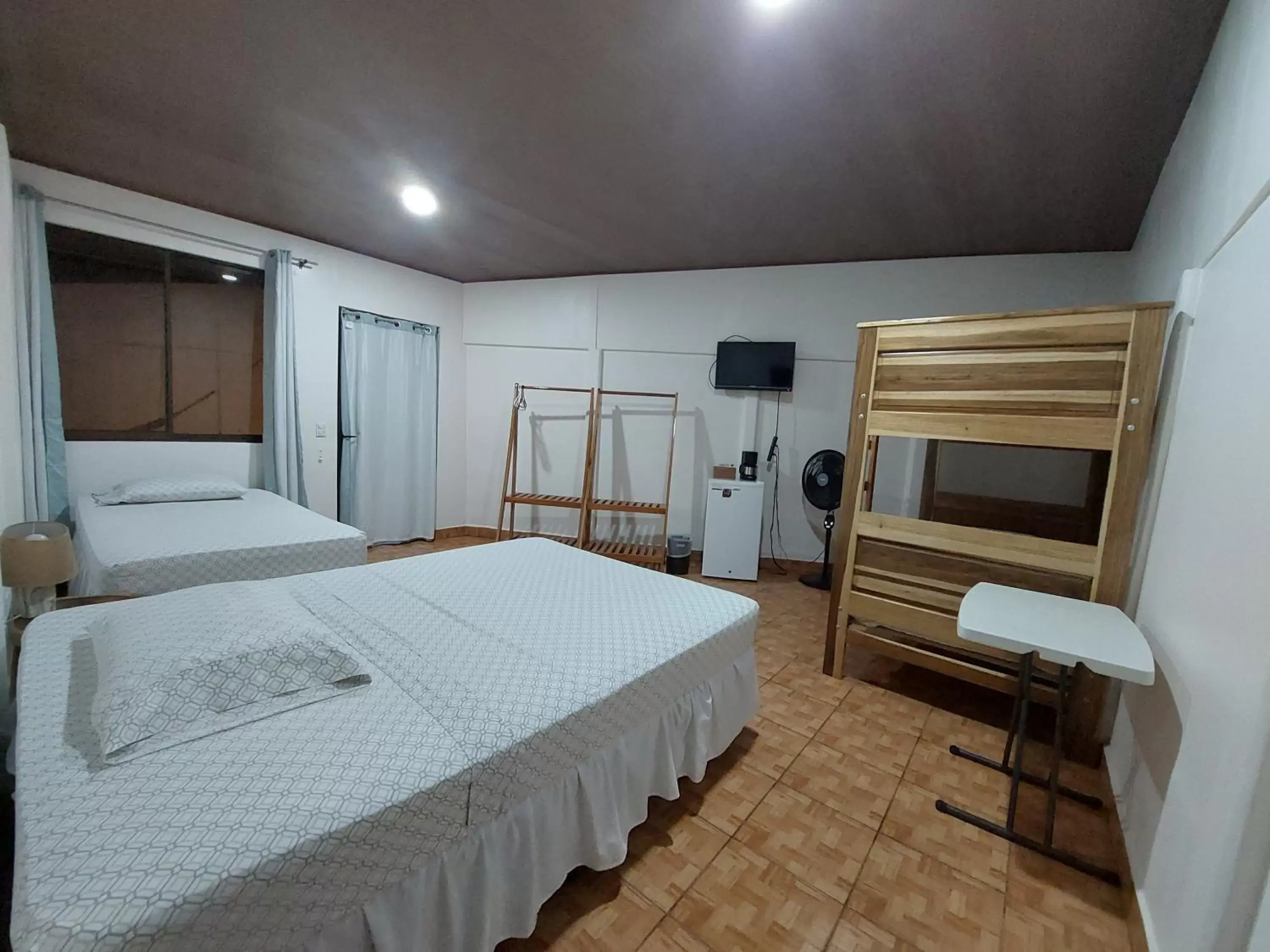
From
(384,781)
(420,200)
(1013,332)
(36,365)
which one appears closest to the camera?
(384,781)

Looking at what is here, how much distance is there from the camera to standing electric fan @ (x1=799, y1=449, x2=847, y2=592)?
147 inches

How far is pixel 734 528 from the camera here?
392cm

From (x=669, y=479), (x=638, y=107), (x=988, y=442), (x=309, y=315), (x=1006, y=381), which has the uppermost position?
(x=638, y=107)

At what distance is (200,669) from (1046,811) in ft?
8.19

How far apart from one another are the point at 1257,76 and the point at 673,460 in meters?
3.55

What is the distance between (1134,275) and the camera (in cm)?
271

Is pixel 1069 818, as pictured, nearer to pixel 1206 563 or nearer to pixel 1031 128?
pixel 1206 563

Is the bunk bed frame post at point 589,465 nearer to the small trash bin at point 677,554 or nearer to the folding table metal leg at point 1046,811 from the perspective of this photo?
the small trash bin at point 677,554

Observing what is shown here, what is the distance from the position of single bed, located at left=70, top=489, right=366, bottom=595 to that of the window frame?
413mm

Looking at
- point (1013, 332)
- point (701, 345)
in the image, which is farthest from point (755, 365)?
point (1013, 332)

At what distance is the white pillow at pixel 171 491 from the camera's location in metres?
2.84

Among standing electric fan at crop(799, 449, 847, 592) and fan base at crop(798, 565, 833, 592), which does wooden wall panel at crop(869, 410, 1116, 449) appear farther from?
fan base at crop(798, 565, 833, 592)

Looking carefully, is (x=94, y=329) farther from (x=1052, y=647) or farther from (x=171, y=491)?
(x=1052, y=647)

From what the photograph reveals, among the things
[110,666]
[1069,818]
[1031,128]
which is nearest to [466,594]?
[110,666]
